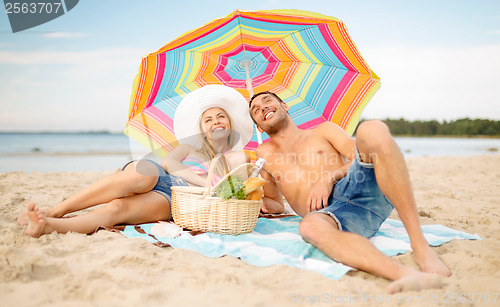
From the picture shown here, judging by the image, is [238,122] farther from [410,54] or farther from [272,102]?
[410,54]

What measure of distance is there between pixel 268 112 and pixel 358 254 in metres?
1.58

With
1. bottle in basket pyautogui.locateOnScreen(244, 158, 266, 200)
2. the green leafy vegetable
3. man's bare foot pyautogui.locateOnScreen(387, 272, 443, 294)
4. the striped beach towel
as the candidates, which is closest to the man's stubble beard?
bottle in basket pyautogui.locateOnScreen(244, 158, 266, 200)

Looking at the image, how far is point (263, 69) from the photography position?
372 centimetres

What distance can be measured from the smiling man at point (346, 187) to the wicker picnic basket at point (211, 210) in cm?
50

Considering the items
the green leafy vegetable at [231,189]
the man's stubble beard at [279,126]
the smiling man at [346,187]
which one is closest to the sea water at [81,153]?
the green leafy vegetable at [231,189]

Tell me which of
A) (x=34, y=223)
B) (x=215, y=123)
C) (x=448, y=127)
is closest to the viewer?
(x=34, y=223)

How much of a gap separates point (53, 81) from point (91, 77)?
5.05 feet

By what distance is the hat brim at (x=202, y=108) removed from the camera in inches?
129

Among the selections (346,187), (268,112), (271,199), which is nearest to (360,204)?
(346,187)

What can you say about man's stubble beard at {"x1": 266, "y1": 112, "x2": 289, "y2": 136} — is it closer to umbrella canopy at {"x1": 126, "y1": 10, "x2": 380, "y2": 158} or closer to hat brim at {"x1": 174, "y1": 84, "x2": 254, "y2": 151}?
hat brim at {"x1": 174, "y1": 84, "x2": 254, "y2": 151}

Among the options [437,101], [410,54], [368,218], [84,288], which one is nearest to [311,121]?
[368,218]

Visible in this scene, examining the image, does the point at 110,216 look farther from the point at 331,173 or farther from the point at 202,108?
the point at 331,173

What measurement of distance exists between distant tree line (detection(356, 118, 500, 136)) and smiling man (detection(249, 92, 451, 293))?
2063 centimetres

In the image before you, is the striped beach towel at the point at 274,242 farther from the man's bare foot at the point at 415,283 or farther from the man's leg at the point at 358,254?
the man's bare foot at the point at 415,283
